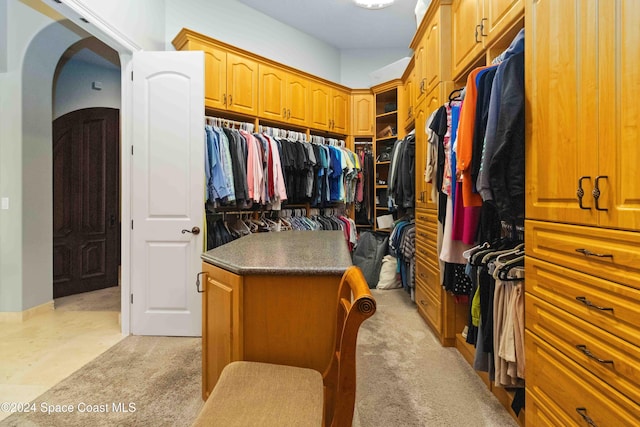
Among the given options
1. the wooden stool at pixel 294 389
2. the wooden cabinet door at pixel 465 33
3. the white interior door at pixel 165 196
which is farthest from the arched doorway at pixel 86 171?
the wooden cabinet door at pixel 465 33

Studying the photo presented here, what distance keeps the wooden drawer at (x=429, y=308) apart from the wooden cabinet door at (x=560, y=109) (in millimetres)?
1426


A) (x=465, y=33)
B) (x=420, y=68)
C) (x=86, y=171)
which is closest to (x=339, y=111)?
(x=420, y=68)

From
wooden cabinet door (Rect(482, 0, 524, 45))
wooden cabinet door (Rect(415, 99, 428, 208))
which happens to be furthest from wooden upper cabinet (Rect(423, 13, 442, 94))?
wooden cabinet door (Rect(482, 0, 524, 45))

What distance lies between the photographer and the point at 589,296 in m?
1.07

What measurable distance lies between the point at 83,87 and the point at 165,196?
2.61m

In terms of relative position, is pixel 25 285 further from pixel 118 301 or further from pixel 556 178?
pixel 556 178

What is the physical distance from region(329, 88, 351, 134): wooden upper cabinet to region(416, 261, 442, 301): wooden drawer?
222 cm

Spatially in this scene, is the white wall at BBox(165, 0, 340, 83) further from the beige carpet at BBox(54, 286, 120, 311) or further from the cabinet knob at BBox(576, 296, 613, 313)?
the cabinet knob at BBox(576, 296, 613, 313)

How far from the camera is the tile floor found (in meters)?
1.98

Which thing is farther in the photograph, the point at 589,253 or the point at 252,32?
the point at 252,32

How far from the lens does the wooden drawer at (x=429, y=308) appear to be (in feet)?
8.47

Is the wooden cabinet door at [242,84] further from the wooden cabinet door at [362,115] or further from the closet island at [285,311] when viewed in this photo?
the closet island at [285,311]

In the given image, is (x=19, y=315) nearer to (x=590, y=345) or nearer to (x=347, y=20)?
(x=590, y=345)

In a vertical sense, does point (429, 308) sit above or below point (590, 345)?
below
